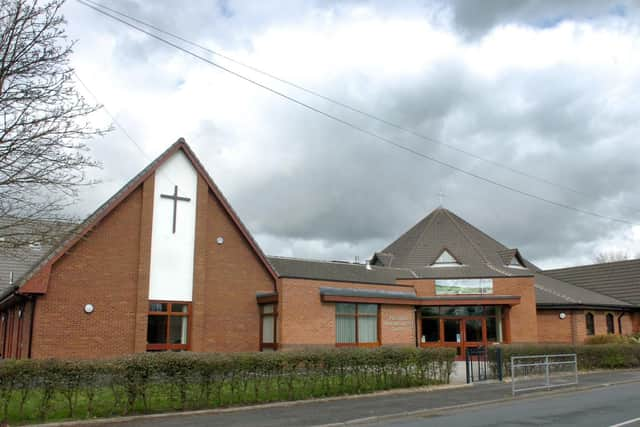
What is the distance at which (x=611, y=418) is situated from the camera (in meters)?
12.2

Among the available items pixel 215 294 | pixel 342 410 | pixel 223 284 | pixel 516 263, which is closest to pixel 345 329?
pixel 223 284

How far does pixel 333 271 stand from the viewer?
28.5 metres

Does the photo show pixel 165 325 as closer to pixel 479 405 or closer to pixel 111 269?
pixel 111 269

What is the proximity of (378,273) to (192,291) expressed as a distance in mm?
11644

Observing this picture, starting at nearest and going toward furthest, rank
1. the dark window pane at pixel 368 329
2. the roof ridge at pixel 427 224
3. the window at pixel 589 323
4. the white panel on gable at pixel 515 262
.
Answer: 1. the dark window pane at pixel 368 329
2. the window at pixel 589 323
3. the white panel on gable at pixel 515 262
4. the roof ridge at pixel 427 224

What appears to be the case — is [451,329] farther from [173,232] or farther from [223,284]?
[173,232]

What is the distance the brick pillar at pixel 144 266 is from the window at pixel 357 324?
8109 mm

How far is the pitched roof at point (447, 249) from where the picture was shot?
31344mm

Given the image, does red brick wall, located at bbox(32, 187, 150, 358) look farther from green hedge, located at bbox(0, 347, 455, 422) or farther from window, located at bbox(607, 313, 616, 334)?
window, located at bbox(607, 313, 616, 334)

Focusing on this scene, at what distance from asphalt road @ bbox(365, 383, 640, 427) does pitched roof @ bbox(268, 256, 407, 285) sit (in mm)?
11125

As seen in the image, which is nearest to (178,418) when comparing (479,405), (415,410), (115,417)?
(115,417)

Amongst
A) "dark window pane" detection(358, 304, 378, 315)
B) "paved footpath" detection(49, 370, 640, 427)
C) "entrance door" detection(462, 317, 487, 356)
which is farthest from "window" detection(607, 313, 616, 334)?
"paved footpath" detection(49, 370, 640, 427)

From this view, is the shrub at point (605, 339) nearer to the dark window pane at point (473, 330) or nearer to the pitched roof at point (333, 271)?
the dark window pane at point (473, 330)

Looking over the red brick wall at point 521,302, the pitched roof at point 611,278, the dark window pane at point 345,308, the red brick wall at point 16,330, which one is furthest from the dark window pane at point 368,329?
the pitched roof at point 611,278
